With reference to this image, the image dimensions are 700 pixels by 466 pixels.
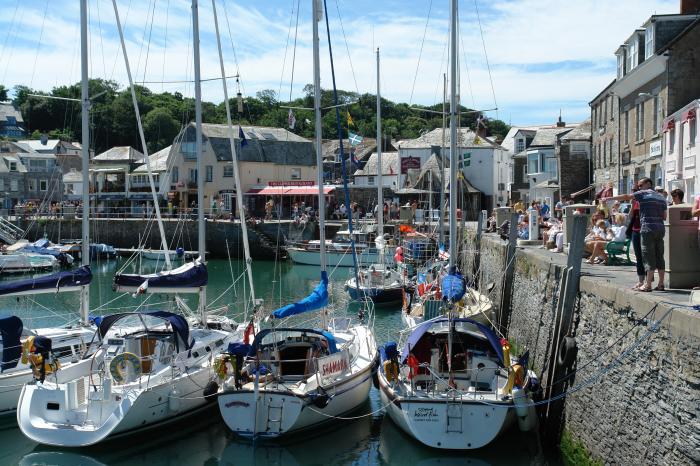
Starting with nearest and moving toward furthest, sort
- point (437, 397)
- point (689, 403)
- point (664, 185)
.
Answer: point (689, 403), point (437, 397), point (664, 185)

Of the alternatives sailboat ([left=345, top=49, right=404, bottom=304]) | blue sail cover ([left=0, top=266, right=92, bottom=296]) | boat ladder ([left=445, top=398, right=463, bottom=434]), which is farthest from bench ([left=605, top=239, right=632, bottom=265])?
sailboat ([left=345, top=49, right=404, bottom=304])

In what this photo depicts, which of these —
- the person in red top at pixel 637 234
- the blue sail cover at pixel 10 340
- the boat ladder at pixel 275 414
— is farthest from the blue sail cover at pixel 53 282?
the person in red top at pixel 637 234

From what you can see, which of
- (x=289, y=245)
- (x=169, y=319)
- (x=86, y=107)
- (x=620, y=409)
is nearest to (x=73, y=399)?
(x=169, y=319)

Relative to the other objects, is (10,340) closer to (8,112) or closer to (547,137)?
(547,137)

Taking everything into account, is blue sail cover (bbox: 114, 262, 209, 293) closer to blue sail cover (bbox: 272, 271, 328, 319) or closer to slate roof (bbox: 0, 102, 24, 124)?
blue sail cover (bbox: 272, 271, 328, 319)

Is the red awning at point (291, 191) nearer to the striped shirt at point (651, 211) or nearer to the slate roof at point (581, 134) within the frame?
the slate roof at point (581, 134)

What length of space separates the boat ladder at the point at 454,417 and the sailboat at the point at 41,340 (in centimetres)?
843

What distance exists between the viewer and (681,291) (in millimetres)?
12062

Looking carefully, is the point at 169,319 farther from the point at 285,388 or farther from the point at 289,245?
the point at 289,245

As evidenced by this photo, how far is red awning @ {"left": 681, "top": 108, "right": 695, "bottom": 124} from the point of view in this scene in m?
26.9

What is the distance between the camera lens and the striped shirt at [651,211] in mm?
12078

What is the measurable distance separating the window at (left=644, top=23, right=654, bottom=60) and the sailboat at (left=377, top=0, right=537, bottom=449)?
21190 mm

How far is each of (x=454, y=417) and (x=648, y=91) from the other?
25.2 m

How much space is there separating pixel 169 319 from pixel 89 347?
3.00 meters
